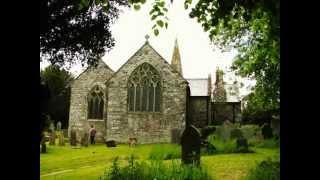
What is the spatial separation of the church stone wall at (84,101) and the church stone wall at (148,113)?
26.0 inches

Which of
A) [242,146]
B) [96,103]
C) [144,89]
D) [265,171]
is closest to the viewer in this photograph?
[265,171]

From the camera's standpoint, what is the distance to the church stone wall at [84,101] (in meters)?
19.8

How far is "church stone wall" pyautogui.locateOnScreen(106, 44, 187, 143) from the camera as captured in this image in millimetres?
19000

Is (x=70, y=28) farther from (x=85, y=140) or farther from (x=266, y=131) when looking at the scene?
(x=85, y=140)

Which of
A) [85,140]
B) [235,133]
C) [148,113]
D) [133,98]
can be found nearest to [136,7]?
[235,133]

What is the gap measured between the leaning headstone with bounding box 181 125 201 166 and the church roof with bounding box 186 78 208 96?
13598 mm

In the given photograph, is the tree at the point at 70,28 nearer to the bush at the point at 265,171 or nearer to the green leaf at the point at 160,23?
the green leaf at the point at 160,23

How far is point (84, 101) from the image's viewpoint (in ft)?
68.5

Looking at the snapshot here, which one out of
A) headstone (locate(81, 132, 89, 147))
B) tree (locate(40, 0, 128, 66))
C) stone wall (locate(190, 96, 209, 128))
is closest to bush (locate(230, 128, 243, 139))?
stone wall (locate(190, 96, 209, 128))

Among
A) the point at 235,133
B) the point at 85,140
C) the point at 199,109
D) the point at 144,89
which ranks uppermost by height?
the point at 144,89

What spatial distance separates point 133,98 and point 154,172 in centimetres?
1445

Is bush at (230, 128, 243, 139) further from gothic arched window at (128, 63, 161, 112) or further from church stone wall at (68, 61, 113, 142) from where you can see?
church stone wall at (68, 61, 113, 142)

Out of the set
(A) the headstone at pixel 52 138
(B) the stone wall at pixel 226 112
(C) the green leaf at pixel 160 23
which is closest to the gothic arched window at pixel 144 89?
(B) the stone wall at pixel 226 112

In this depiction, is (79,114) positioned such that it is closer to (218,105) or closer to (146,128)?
(146,128)
